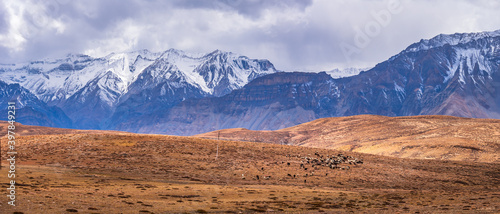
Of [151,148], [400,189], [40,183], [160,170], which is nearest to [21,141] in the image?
[151,148]

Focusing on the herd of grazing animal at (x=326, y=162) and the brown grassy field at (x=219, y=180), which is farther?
the herd of grazing animal at (x=326, y=162)

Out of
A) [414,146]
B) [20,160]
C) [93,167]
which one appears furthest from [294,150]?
[414,146]

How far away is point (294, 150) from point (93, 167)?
38.4 metres

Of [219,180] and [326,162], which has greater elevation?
[326,162]

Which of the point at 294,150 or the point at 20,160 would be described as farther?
the point at 294,150

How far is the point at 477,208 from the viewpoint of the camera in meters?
45.1

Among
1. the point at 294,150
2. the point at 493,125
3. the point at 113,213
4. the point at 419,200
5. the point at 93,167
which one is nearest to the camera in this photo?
the point at 113,213

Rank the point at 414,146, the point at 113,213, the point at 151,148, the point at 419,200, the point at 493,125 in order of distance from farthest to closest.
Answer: the point at 493,125 → the point at 414,146 → the point at 151,148 → the point at 419,200 → the point at 113,213

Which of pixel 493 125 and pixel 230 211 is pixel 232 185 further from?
Answer: pixel 493 125

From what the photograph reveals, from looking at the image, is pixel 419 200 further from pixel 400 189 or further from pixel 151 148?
pixel 151 148

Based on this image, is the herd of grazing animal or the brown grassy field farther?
the herd of grazing animal

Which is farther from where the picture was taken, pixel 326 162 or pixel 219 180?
pixel 326 162

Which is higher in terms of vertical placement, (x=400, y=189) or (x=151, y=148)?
(x=151, y=148)

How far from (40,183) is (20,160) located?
21.9m
